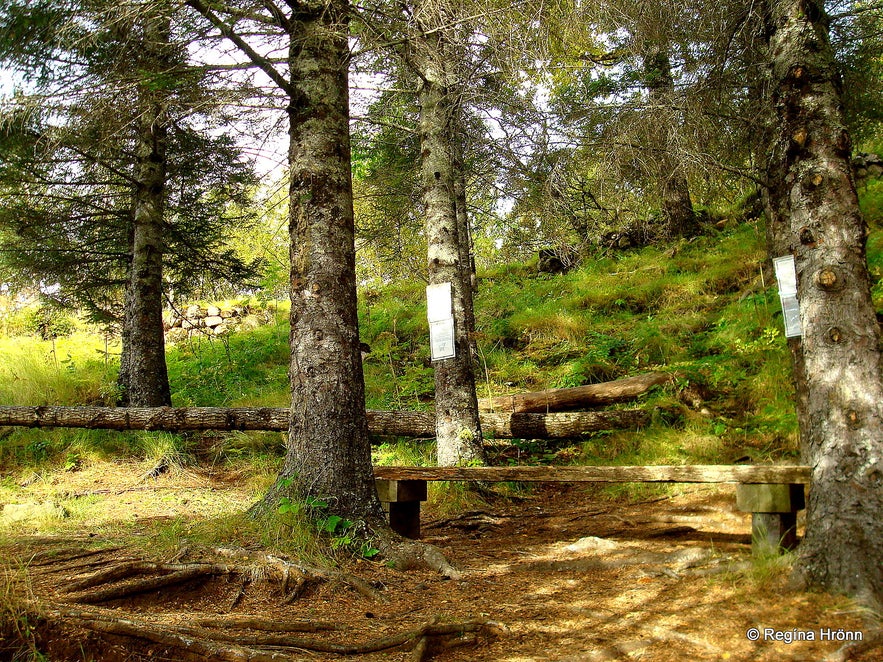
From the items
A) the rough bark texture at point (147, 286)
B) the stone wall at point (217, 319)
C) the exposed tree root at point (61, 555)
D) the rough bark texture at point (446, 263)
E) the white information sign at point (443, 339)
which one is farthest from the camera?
the stone wall at point (217, 319)

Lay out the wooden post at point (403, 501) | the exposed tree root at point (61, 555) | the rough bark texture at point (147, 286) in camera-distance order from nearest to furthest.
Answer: the exposed tree root at point (61, 555)
the wooden post at point (403, 501)
the rough bark texture at point (147, 286)

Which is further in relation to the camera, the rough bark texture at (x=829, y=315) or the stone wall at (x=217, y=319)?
the stone wall at (x=217, y=319)

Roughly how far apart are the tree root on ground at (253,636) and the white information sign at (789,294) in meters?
3.19

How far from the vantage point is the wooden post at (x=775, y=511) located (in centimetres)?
413

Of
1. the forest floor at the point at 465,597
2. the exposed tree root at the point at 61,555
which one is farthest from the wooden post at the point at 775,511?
the exposed tree root at the point at 61,555

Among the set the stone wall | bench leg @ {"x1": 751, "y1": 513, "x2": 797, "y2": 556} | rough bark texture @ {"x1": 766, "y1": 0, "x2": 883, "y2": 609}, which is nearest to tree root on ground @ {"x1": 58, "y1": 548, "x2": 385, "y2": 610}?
bench leg @ {"x1": 751, "y1": 513, "x2": 797, "y2": 556}

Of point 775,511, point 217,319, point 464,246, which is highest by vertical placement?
point 464,246

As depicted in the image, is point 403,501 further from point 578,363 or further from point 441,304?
point 578,363

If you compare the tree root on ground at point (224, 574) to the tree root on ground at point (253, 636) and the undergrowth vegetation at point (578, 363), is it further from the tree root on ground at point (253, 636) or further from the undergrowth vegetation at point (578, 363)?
the undergrowth vegetation at point (578, 363)

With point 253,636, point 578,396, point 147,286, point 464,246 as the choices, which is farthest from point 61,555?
point 464,246

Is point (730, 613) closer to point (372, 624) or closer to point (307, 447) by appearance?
point (372, 624)

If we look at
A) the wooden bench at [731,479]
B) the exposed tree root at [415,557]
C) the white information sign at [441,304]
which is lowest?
the exposed tree root at [415,557]

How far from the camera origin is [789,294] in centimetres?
465

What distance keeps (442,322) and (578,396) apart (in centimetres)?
A: 280
